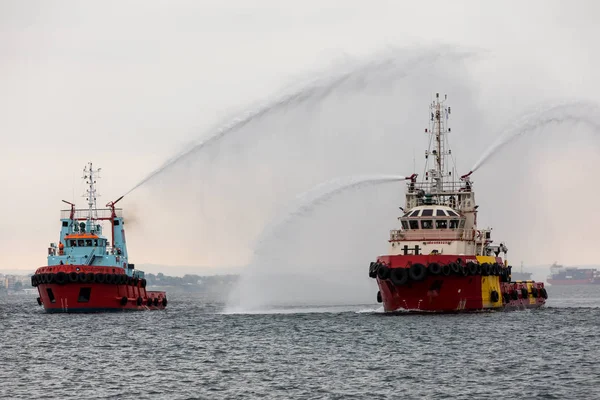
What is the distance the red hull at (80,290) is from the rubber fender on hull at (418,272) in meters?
34.9

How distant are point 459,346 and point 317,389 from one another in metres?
13.5

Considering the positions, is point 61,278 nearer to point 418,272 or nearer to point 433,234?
point 433,234

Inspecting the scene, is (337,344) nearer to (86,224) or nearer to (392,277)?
(392,277)

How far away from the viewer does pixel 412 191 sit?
243ft

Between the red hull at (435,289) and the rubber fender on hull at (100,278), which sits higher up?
the rubber fender on hull at (100,278)

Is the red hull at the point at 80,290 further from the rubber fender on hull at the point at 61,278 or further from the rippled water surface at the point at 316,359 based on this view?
the rippled water surface at the point at 316,359

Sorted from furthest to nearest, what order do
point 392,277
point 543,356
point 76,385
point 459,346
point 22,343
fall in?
point 392,277 → point 22,343 → point 459,346 → point 543,356 → point 76,385

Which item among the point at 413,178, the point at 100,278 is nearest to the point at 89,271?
the point at 100,278

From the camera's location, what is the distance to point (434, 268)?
6450 cm

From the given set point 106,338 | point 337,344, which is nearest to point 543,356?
point 337,344

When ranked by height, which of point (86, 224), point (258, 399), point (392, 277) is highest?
point (86, 224)

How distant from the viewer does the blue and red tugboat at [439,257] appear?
65375 mm

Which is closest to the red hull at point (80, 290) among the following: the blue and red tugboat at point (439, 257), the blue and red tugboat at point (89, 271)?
the blue and red tugboat at point (89, 271)

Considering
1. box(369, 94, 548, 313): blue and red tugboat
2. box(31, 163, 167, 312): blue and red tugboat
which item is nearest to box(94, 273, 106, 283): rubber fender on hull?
box(31, 163, 167, 312): blue and red tugboat
